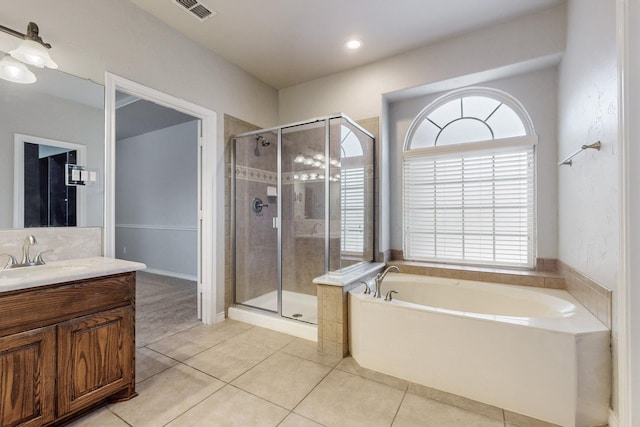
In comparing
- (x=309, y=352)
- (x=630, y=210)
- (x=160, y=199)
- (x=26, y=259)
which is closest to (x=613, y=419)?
(x=630, y=210)

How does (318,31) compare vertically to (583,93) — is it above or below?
above

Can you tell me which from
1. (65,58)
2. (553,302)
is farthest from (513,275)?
(65,58)

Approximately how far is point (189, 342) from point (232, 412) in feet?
3.58

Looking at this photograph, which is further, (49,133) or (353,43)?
(353,43)

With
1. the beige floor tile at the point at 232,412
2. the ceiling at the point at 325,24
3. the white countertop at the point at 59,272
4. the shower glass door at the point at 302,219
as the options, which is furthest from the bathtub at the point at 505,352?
the ceiling at the point at 325,24

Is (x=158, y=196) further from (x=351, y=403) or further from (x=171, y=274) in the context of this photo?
(x=351, y=403)

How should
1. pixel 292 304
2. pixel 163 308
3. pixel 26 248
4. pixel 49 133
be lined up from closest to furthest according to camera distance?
pixel 26 248, pixel 49 133, pixel 292 304, pixel 163 308

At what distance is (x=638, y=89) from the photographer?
1.23 m

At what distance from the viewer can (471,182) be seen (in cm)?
294

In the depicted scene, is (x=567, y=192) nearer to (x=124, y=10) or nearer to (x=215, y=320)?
(x=215, y=320)

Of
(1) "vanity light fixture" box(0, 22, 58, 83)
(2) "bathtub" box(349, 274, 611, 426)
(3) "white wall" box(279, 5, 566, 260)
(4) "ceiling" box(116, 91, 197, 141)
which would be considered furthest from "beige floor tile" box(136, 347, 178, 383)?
(4) "ceiling" box(116, 91, 197, 141)

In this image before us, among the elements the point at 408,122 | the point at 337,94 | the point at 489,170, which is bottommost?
the point at 489,170

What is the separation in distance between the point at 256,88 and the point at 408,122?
1861 mm

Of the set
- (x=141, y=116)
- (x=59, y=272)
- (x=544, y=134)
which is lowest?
(x=59, y=272)
